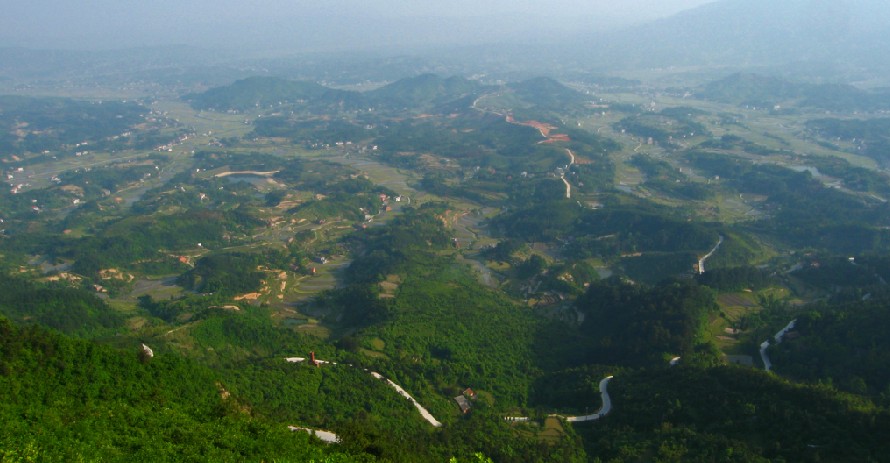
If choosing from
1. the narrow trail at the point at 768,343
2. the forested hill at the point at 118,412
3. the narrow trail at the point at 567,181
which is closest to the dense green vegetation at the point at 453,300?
the forested hill at the point at 118,412

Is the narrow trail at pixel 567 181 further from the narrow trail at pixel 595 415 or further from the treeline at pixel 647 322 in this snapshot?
the narrow trail at pixel 595 415

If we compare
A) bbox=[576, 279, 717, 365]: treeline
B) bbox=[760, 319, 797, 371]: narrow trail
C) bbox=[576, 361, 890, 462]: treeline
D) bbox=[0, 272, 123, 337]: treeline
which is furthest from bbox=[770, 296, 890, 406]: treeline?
bbox=[0, 272, 123, 337]: treeline

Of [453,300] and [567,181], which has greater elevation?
[453,300]

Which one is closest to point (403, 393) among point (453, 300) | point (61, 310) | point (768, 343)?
point (453, 300)

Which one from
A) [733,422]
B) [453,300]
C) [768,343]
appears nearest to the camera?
[733,422]

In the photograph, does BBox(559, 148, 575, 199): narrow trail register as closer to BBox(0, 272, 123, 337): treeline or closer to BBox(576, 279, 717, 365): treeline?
BBox(576, 279, 717, 365): treeline

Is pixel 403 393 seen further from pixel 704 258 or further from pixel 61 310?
pixel 704 258

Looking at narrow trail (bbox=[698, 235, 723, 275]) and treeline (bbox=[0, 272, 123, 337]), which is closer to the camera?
treeline (bbox=[0, 272, 123, 337])

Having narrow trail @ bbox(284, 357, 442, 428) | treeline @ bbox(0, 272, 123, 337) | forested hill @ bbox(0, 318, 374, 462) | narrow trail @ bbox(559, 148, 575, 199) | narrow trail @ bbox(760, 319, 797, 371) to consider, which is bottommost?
narrow trail @ bbox(559, 148, 575, 199)


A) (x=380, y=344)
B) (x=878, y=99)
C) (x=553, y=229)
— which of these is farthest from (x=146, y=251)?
(x=878, y=99)

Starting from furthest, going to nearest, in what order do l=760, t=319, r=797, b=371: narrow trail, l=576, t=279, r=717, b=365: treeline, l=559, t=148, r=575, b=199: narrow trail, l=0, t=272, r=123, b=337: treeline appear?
l=559, t=148, r=575, b=199: narrow trail, l=0, t=272, r=123, b=337: treeline, l=576, t=279, r=717, b=365: treeline, l=760, t=319, r=797, b=371: narrow trail

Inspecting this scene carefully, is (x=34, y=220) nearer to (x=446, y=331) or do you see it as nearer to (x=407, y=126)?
(x=446, y=331)
